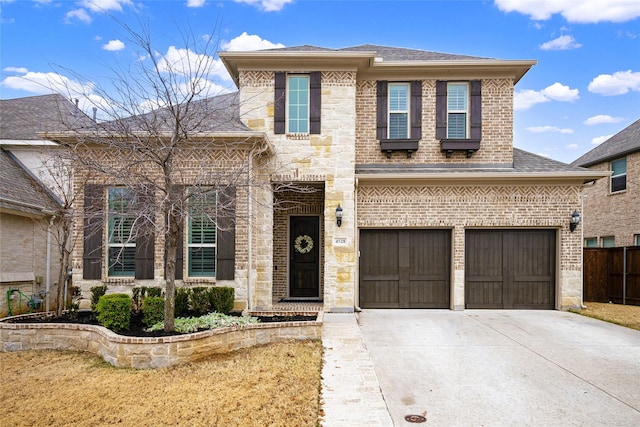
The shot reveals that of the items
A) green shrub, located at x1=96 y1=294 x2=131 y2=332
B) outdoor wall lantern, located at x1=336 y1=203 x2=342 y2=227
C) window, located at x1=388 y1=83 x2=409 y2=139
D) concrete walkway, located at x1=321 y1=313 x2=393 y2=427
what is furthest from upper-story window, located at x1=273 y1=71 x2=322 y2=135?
green shrub, located at x1=96 y1=294 x2=131 y2=332

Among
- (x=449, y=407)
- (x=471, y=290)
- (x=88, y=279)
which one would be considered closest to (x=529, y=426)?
(x=449, y=407)

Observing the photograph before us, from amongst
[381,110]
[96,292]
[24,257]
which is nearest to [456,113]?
[381,110]

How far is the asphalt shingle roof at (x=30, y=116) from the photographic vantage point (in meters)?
12.0

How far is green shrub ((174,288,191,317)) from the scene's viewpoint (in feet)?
26.9

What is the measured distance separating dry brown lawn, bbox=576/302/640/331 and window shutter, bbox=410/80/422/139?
5902mm

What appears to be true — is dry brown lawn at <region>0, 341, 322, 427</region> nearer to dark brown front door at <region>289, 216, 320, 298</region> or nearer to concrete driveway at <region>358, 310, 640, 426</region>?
concrete driveway at <region>358, 310, 640, 426</region>

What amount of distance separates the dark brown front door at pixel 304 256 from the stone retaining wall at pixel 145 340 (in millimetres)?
4158

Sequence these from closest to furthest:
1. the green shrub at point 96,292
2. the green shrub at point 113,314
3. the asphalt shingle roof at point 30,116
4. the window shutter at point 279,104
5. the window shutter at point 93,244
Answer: the green shrub at point 113,314 < the green shrub at point 96,292 < the window shutter at point 93,244 < the window shutter at point 279,104 < the asphalt shingle roof at point 30,116

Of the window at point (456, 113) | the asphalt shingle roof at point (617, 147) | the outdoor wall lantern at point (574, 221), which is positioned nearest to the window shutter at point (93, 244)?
the window at point (456, 113)

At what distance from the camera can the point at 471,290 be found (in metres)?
10.2

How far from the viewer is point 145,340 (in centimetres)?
575

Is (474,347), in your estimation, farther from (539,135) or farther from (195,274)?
(539,135)

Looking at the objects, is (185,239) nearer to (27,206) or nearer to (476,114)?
(27,206)

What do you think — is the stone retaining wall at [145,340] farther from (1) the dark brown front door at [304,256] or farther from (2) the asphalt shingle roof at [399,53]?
(2) the asphalt shingle roof at [399,53]
